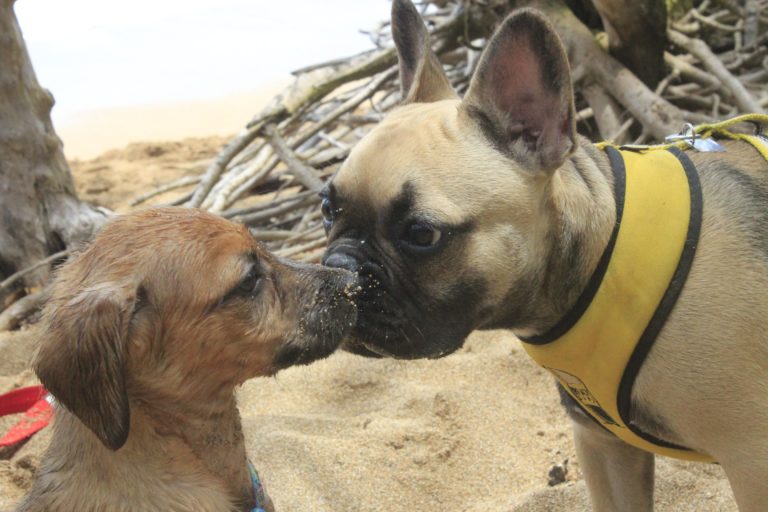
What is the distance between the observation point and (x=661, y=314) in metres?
2.79

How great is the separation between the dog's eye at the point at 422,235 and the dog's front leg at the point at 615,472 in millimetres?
982

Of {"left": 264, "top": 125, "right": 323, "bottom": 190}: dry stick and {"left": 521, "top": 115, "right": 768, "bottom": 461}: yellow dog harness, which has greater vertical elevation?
{"left": 521, "top": 115, "right": 768, "bottom": 461}: yellow dog harness

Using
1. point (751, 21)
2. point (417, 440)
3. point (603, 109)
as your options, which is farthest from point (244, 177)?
point (751, 21)

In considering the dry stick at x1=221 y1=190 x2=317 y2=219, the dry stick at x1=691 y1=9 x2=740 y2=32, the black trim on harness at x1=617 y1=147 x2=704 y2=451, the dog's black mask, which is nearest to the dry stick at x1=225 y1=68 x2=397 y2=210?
the dry stick at x1=221 y1=190 x2=317 y2=219

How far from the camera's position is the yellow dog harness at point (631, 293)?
9.20 feet

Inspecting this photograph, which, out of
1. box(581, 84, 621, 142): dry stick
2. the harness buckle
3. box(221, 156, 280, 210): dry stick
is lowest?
box(221, 156, 280, 210): dry stick

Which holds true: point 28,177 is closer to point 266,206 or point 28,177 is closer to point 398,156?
point 266,206

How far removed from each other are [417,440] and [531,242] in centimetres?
167

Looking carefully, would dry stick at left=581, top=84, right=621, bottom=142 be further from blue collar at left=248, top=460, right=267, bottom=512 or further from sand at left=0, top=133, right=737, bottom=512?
blue collar at left=248, top=460, right=267, bottom=512

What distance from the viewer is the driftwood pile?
617 centimetres

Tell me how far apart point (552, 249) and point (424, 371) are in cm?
213

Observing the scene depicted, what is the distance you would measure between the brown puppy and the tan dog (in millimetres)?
247

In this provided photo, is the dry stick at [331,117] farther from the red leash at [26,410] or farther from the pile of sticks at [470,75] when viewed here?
the red leash at [26,410]

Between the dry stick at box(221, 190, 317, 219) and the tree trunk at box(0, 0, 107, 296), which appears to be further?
the dry stick at box(221, 190, 317, 219)
